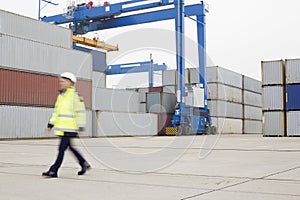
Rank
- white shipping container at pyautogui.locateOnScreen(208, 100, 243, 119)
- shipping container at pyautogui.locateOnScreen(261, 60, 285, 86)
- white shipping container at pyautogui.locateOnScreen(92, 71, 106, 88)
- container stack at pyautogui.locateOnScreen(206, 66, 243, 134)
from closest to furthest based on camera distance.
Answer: shipping container at pyautogui.locateOnScreen(261, 60, 285, 86) → white shipping container at pyautogui.locateOnScreen(208, 100, 243, 119) → container stack at pyautogui.locateOnScreen(206, 66, 243, 134) → white shipping container at pyautogui.locateOnScreen(92, 71, 106, 88)

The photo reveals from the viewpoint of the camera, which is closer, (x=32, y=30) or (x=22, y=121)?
(x=22, y=121)

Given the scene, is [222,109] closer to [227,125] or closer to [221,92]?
[221,92]

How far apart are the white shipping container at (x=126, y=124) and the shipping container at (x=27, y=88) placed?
14.9 ft

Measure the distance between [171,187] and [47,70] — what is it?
71.7ft

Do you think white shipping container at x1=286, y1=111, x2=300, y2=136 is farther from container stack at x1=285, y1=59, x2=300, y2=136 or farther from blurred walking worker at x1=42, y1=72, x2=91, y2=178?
blurred walking worker at x1=42, y1=72, x2=91, y2=178

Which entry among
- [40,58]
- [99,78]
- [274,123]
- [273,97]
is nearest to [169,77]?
[99,78]

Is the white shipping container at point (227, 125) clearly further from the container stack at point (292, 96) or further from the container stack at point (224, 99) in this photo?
the container stack at point (292, 96)

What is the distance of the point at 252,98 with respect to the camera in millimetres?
49344

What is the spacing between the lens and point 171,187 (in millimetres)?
5246

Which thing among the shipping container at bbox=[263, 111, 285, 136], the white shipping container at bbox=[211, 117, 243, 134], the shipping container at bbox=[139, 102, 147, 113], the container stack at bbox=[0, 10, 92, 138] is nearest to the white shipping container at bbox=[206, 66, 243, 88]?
the white shipping container at bbox=[211, 117, 243, 134]

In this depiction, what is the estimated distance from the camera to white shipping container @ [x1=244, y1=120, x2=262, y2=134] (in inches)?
1865

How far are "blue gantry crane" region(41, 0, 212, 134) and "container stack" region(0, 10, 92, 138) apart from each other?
595 centimetres

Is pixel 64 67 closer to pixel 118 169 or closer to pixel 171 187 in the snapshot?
pixel 118 169

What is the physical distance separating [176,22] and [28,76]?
1255 centimetres
